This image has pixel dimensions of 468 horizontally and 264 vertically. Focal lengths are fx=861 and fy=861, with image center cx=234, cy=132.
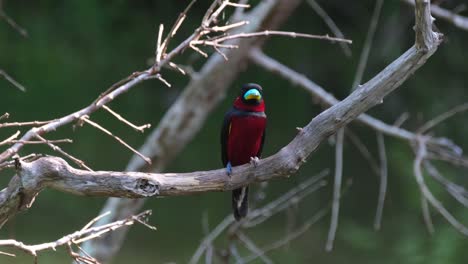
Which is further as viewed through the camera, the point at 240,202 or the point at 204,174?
the point at 240,202

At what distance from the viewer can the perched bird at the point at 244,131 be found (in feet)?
12.0

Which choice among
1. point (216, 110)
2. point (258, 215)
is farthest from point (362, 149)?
point (216, 110)

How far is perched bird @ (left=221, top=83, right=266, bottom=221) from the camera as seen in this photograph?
366cm

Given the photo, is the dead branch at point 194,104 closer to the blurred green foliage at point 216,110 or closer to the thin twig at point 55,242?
the blurred green foliage at point 216,110

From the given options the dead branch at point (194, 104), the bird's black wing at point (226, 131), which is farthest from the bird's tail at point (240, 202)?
the dead branch at point (194, 104)

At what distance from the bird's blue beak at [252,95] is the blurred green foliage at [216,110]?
149cm

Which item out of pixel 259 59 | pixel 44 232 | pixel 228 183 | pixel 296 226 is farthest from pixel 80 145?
pixel 228 183

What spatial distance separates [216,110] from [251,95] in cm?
854

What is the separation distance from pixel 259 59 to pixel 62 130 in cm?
594

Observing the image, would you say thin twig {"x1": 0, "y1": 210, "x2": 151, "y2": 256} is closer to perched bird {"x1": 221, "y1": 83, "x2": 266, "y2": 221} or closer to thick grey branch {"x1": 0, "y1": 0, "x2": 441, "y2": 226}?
thick grey branch {"x1": 0, "y1": 0, "x2": 441, "y2": 226}

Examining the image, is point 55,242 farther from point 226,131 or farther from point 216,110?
→ point 216,110

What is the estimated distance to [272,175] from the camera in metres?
2.54

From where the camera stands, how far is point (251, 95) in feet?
11.9

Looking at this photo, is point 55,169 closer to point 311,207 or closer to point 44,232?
point 44,232
